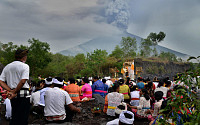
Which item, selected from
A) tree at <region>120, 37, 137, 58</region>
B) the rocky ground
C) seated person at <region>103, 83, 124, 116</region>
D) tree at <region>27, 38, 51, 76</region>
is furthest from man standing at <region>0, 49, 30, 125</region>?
tree at <region>120, 37, 137, 58</region>

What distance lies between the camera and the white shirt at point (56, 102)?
393 centimetres

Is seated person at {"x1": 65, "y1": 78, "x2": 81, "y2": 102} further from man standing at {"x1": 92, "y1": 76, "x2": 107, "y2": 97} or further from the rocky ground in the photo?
man standing at {"x1": 92, "y1": 76, "x2": 107, "y2": 97}

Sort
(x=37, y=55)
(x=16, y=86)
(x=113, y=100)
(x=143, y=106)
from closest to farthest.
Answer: (x=16, y=86)
(x=143, y=106)
(x=113, y=100)
(x=37, y=55)

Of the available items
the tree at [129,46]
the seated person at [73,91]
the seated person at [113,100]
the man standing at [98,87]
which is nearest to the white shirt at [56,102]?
the seated person at [113,100]

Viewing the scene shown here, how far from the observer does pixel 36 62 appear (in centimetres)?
3038

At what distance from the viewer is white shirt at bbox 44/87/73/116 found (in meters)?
3.93

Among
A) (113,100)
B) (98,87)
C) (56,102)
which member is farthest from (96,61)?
(56,102)

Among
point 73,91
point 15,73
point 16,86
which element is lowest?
point 73,91

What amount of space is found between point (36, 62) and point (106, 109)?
2666 centimetres

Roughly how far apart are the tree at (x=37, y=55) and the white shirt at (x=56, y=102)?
2774 cm

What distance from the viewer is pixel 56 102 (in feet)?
12.9

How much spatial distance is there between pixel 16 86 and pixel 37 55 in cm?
2893

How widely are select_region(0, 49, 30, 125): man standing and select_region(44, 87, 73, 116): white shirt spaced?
2.20ft

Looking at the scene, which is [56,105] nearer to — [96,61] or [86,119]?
[86,119]
